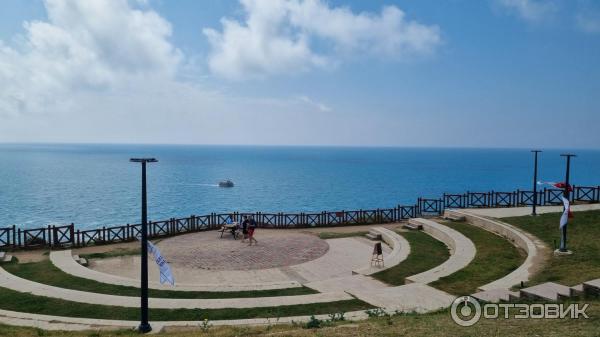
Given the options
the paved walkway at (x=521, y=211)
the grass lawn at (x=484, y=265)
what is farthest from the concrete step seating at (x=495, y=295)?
the paved walkway at (x=521, y=211)

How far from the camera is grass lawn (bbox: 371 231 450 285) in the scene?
1877 cm

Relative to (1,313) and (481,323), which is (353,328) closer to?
(481,323)

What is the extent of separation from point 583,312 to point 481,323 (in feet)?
8.42

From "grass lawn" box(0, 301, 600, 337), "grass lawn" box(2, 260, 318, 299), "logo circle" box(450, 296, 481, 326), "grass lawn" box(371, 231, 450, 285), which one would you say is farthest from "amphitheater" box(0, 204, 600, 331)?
"grass lawn" box(0, 301, 600, 337)

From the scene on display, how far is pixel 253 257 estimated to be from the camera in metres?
23.3

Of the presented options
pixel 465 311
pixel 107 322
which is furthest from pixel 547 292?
pixel 107 322

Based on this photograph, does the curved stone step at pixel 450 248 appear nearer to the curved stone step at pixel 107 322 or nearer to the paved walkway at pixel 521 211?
the paved walkway at pixel 521 211

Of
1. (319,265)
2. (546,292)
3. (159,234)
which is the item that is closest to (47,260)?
(159,234)

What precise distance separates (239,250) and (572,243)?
1719cm

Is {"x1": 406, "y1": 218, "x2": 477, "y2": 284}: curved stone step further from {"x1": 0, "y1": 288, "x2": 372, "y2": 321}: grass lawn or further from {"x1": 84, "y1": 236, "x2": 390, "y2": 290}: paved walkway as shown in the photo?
{"x1": 0, "y1": 288, "x2": 372, "y2": 321}: grass lawn

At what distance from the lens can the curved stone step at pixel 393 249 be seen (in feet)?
65.5

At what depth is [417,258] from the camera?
21828 millimetres

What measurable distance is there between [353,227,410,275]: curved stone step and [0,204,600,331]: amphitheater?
5cm

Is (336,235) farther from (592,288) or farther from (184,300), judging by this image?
(592,288)
